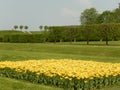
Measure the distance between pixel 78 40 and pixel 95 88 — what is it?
3330cm

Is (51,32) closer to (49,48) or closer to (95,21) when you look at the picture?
(49,48)

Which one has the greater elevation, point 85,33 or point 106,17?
point 106,17

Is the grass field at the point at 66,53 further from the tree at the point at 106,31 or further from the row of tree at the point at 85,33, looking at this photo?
the row of tree at the point at 85,33

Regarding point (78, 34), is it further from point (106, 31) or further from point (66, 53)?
point (66, 53)

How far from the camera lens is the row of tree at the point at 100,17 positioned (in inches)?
2911

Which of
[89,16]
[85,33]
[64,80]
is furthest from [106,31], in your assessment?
[89,16]

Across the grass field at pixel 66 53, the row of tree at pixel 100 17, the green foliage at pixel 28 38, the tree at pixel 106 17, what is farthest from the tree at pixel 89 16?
the grass field at pixel 66 53

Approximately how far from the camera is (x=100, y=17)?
77.9 meters

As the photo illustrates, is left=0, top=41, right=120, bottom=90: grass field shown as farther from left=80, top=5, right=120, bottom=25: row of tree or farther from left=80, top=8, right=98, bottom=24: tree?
left=80, top=8, right=98, bottom=24: tree

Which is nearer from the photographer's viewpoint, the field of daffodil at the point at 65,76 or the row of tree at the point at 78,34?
the field of daffodil at the point at 65,76

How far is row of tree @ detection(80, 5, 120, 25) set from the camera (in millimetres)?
73938

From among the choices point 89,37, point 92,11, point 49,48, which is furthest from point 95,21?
point 49,48

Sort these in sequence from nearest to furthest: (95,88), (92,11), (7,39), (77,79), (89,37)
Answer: (77,79) → (95,88) → (89,37) → (7,39) → (92,11)

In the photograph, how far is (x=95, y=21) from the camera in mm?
81625
